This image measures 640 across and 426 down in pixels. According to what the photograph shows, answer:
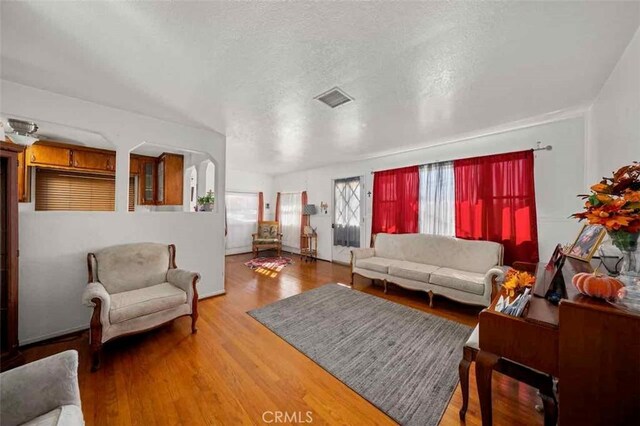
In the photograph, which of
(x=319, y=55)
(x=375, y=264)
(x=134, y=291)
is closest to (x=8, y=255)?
(x=134, y=291)

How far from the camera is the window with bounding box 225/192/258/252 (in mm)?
6445

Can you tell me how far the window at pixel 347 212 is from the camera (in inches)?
207

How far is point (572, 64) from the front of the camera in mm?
1730

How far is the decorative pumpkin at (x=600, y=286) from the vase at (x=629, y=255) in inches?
2.3

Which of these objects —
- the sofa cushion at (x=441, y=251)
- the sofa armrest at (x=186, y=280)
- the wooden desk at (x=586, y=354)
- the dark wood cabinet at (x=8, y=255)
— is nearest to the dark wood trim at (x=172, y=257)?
the sofa armrest at (x=186, y=280)

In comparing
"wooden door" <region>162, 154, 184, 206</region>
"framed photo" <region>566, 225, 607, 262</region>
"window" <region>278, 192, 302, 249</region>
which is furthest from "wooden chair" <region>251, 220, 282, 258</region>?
"framed photo" <region>566, 225, 607, 262</region>

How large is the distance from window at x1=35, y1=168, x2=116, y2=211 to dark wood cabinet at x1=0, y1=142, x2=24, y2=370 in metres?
1.90

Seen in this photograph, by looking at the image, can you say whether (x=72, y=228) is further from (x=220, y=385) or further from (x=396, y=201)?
(x=396, y=201)

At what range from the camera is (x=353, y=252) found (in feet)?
13.7

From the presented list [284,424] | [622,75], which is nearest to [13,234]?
[284,424]

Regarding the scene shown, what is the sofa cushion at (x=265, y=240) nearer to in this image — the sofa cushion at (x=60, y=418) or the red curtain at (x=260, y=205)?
the red curtain at (x=260, y=205)

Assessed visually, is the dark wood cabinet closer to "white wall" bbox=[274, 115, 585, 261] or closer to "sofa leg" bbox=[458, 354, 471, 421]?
"sofa leg" bbox=[458, 354, 471, 421]

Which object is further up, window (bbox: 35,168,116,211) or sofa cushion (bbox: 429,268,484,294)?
window (bbox: 35,168,116,211)

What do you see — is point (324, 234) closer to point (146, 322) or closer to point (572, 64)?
point (146, 322)
